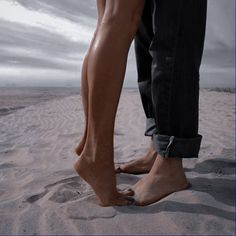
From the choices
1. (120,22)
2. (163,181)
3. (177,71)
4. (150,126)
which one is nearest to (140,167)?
(150,126)

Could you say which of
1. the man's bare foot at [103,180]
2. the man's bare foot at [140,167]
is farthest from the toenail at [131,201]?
the man's bare foot at [140,167]

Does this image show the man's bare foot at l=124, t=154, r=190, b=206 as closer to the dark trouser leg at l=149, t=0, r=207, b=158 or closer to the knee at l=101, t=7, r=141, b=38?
the dark trouser leg at l=149, t=0, r=207, b=158

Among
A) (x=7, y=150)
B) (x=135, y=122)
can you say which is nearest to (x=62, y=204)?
(x=7, y=150)

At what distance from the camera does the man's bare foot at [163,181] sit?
161cm

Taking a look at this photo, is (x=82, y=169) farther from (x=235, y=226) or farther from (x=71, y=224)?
(x=235, y=226)

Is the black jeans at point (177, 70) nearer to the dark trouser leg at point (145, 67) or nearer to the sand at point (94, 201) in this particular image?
the sand at point (94, 201)

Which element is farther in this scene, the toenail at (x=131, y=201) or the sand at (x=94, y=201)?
the toenail at (x=131, y=201)

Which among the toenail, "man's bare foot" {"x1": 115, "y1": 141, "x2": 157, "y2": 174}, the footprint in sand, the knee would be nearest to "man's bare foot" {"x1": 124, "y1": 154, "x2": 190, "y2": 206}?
the toenail

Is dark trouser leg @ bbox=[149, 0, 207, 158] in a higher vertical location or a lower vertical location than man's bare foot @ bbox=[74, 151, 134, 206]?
higher

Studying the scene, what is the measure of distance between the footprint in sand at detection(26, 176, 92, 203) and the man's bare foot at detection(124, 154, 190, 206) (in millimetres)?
260

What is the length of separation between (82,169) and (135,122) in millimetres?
3010

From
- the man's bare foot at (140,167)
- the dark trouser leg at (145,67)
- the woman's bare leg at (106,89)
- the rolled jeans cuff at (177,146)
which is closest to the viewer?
the woman's bare leg at (106,89)

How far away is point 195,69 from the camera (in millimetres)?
1617

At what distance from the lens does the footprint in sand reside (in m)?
1.70
